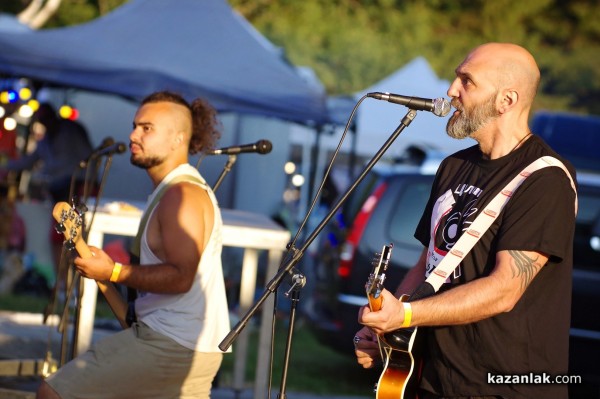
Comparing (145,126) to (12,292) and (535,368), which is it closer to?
(535,368)

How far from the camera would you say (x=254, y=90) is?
36.2 feet

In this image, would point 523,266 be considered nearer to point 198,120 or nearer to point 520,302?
point 520,302

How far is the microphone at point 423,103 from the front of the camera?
358 centimetres

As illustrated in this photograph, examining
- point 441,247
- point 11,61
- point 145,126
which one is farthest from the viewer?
point 11,61

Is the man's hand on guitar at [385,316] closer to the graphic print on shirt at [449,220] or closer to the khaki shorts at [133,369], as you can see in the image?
the graphic print on shirt at [449,220]

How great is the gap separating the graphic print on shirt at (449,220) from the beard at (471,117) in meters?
0.19

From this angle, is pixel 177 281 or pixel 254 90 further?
pixel 254 90

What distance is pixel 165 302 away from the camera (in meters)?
4.62

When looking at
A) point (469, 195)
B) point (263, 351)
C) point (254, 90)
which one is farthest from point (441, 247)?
point (254, 90)

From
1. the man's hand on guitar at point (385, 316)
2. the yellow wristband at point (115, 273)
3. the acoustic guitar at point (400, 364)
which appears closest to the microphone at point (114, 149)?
the yellow wristband at point (115, 273)

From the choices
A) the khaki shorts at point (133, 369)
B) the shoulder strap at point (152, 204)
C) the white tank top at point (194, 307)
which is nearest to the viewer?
the khaki shorts at point (133, 369)

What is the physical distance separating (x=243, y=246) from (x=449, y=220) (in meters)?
2.82

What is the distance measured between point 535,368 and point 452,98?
3.11ft
